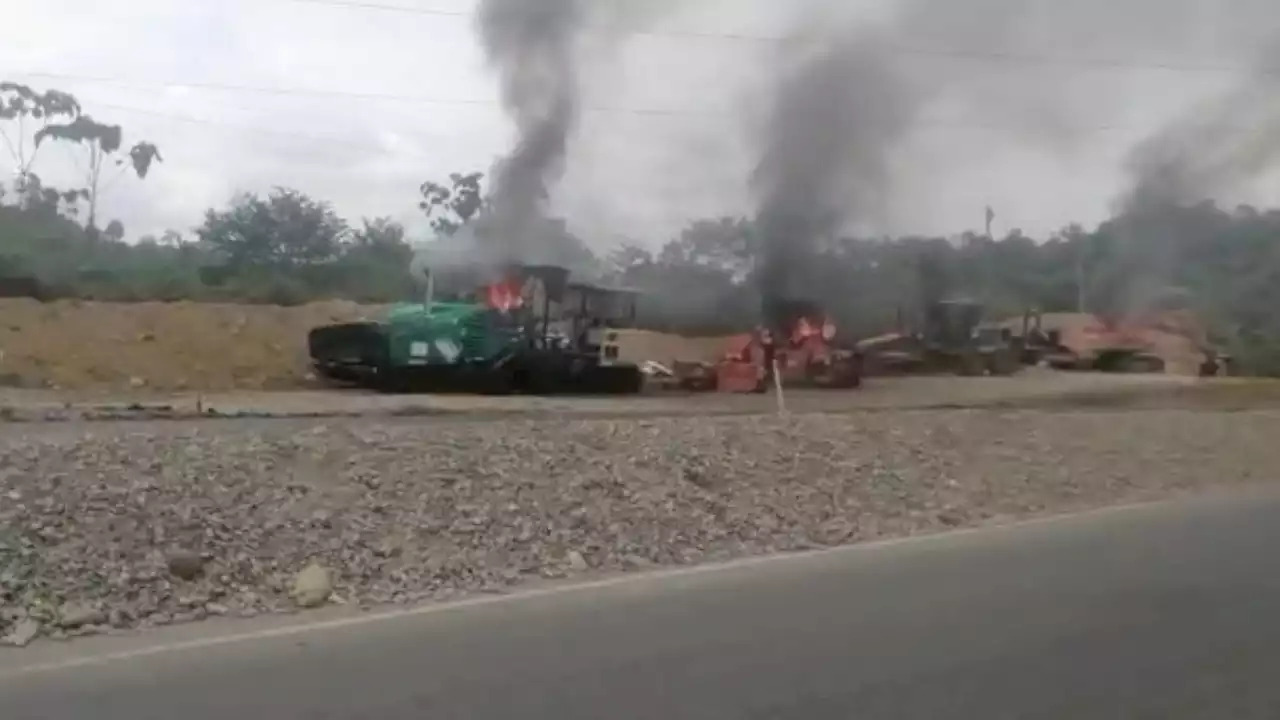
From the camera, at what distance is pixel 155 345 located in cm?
1691

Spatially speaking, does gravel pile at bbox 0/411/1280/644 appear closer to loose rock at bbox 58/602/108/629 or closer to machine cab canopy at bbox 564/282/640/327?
loose rock at bbox 58/602/108/629

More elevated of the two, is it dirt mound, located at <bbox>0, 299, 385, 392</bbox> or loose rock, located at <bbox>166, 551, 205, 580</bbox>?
dirt mound, located at <bbox>0, 299, 385, 392</bbox>

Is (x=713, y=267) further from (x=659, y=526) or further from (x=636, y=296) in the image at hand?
(x=659, y=526)

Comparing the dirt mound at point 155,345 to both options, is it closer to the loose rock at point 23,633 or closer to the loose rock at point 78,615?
the loose rock at point 78,615

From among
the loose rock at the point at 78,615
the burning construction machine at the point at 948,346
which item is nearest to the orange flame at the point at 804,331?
the burning construction machine at the point at 948,346

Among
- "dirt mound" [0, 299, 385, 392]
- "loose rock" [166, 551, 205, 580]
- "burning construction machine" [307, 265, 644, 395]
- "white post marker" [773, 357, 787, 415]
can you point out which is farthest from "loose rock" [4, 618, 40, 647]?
"white post marker" [773, 357, 787, 415]

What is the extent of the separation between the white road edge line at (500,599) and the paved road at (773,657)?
0.21 ft

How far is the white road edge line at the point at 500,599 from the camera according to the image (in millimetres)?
6599

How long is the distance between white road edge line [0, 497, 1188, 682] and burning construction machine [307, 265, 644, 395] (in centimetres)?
733

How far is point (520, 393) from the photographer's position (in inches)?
692

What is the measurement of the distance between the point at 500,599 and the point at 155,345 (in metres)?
10.1

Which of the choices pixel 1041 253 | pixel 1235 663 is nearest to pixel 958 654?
pixel 1235 663

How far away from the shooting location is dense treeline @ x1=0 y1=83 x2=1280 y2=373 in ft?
60.3

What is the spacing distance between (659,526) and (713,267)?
42.4 feet
